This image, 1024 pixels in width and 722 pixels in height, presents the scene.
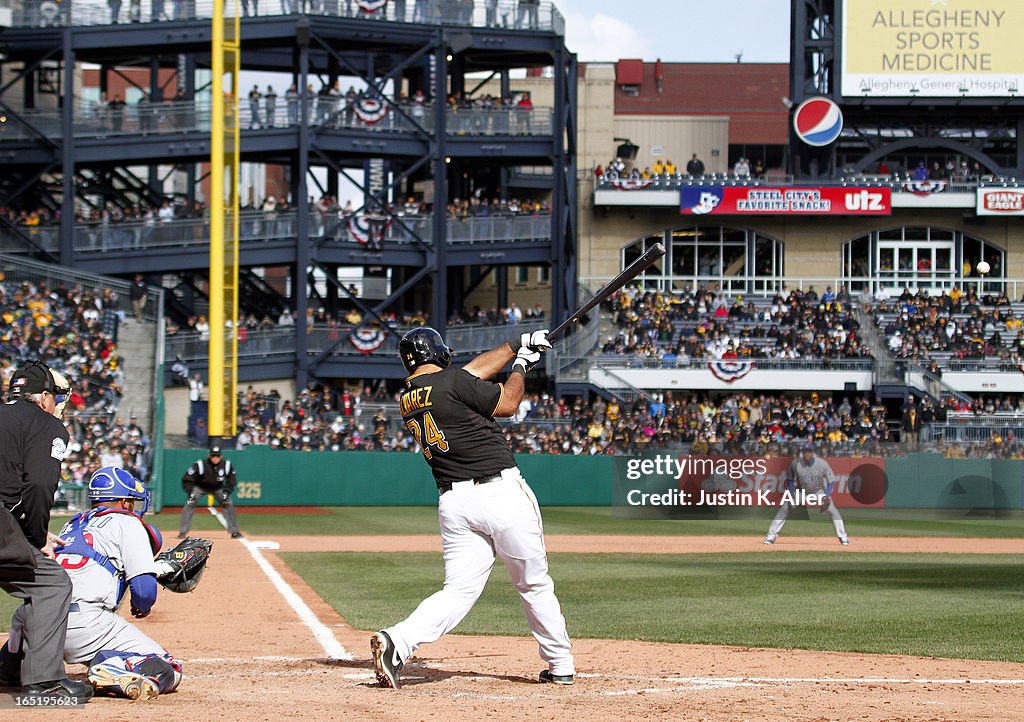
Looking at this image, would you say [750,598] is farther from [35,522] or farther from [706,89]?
[706,89]

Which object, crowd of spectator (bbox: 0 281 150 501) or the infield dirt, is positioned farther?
crowd of spectator (bbox: 0 281 150 501)

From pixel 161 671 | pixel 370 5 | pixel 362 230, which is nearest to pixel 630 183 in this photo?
pixel 362 230

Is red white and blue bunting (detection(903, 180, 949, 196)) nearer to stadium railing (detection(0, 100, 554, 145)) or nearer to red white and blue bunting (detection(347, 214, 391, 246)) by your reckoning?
stadium railing (detection(0, 100, 554, 145))

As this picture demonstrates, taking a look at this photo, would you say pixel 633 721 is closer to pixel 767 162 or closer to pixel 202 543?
pixel 202 543

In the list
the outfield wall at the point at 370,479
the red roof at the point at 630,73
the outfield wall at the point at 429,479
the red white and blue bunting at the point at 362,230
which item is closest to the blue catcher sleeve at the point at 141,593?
the outfield wall at the point at 429,479

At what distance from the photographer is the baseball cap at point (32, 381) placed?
7684mm

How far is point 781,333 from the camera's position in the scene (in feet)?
145

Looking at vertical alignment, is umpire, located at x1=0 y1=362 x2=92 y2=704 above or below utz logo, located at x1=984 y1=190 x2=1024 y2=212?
below

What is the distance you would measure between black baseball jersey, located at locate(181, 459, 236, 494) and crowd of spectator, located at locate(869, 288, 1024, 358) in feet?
85.8

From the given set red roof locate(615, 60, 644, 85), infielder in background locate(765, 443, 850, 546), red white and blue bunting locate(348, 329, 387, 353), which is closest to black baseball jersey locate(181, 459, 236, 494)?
infielder in background locate(765, 443, 850, 546)

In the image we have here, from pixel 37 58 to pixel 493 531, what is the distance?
41190mm

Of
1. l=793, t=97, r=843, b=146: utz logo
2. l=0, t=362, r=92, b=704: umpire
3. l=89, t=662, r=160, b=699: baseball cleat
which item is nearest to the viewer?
l=0, t=362, r=92, b=704: umpire

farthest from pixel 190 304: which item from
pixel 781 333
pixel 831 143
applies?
pixel 831 143

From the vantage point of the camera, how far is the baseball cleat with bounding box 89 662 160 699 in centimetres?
791
